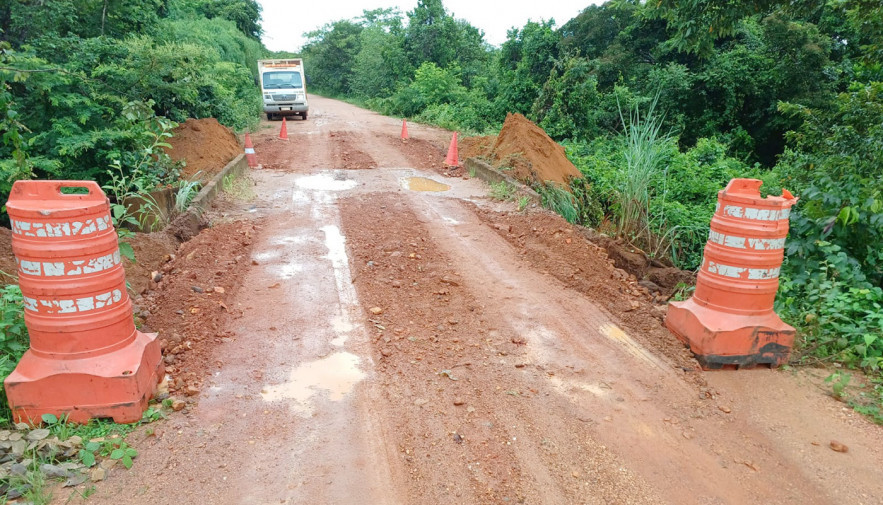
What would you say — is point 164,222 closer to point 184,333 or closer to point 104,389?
point 184,333

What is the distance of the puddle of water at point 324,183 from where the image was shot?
10.3 metres

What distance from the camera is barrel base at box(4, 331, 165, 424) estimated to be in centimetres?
322

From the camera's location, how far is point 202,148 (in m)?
11.4

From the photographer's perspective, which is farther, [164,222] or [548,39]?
[548,39]

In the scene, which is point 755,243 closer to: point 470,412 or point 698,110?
point 470,412

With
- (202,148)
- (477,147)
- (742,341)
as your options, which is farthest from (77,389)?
(477,147)

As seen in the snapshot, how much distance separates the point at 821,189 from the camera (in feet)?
17.1

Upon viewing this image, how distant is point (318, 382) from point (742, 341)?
3008mm

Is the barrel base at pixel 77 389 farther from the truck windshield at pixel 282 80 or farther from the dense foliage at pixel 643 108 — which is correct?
the truck windshield at pixel 282 80

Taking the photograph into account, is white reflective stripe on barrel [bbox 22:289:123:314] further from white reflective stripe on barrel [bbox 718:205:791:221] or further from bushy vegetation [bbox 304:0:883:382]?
bushy vegetation [bbox 304:0:883:382]

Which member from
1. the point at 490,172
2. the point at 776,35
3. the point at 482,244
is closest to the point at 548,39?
the point at 776,35

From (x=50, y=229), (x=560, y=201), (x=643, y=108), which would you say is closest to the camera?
(x=50, y=229)

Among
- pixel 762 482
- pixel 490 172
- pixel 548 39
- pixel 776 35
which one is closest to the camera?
pixel 762 482

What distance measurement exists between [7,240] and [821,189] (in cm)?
813
